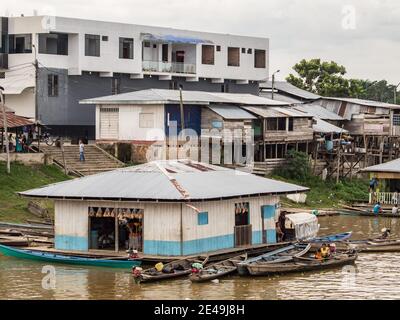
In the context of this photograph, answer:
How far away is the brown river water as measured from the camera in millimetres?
27844

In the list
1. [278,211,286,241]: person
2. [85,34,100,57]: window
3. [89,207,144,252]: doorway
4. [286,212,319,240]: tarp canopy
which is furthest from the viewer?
[85,34,100,57]: window

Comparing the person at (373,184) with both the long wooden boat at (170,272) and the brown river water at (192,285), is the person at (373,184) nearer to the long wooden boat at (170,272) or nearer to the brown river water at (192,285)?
the brown river water at (192,285)

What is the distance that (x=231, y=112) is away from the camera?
183 feet

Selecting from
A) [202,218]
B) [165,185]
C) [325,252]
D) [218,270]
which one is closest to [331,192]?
[325,252]

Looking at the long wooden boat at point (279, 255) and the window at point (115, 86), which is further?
the window at point (115, 86)

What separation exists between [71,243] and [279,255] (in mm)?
6823

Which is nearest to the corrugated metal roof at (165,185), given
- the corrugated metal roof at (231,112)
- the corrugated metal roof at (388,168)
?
the corrugated metal roof at (388,168)

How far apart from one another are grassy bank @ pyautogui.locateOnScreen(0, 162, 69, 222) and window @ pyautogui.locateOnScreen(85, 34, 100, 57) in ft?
44.3

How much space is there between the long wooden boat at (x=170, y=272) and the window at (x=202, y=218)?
1.31 m

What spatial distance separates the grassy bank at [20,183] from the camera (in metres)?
39.7

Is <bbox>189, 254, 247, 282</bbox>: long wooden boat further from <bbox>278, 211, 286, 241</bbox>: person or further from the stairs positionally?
the stairs

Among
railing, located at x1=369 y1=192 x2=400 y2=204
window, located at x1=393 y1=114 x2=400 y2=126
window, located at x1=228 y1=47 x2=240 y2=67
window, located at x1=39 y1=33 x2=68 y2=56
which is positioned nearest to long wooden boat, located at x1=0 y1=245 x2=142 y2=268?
railing, located at x1=369 y1=192 x2=400 y2=204

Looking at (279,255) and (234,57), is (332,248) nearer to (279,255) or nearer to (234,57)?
(279,255)

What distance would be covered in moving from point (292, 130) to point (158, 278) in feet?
102
